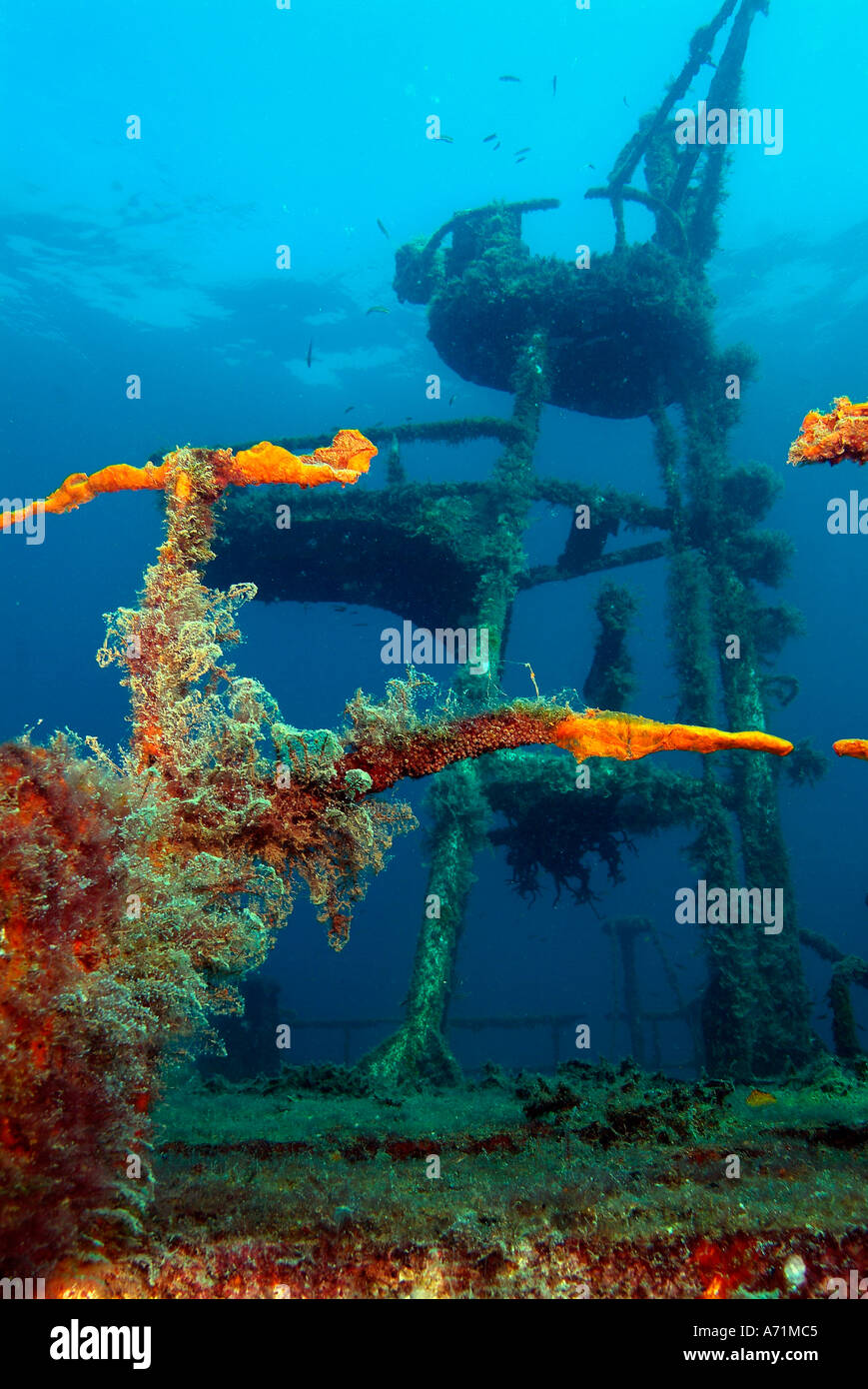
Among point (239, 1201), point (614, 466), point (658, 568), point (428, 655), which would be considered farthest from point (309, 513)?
point (658, 568)

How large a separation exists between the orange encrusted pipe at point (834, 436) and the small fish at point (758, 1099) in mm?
4982

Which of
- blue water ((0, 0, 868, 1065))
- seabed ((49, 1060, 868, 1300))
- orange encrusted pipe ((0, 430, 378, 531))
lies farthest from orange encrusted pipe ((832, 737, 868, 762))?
blue water ((0, 0, 868, 1065))

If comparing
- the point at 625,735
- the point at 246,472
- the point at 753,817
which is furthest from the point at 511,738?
the point at 753,817

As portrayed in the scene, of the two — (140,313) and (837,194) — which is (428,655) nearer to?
(837,194)

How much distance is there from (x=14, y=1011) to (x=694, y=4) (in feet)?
179

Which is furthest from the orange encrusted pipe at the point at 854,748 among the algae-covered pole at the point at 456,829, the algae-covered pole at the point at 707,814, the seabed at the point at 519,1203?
the algae-covered pole at the point at 707,814

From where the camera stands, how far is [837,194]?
35.5m

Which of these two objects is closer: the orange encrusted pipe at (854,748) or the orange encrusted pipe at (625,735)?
the orange encrusted pipe at (854,748)

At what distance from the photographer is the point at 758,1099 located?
499cm

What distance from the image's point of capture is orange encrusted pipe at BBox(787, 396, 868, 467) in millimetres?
2881

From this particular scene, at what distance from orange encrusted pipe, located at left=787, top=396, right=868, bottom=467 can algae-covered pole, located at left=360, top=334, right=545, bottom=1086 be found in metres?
5.47

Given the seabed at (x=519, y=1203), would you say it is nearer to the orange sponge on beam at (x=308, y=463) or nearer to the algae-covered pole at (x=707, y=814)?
the orange sponge on beam at (x=308, y=463)

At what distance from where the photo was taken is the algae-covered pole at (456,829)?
7.32 metres

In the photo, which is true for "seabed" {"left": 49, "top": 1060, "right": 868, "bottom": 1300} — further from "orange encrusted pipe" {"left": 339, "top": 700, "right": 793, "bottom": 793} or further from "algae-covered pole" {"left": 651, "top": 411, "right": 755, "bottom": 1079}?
"algae-covered pole" {"left": 651, "top": 411, "right": 755, "bottom": 1079}
